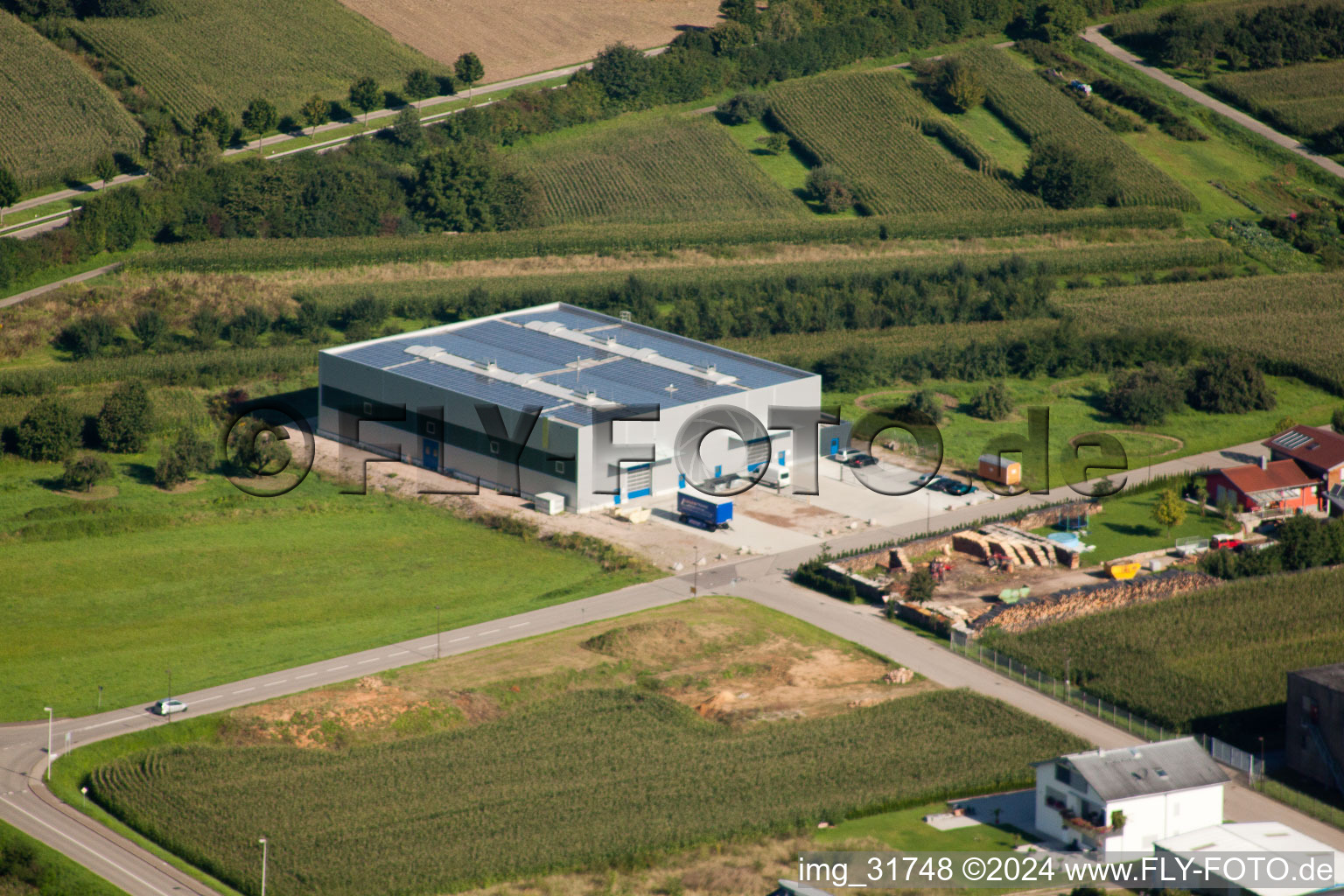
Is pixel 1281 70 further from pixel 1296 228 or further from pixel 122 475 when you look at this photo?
pixel 122 475

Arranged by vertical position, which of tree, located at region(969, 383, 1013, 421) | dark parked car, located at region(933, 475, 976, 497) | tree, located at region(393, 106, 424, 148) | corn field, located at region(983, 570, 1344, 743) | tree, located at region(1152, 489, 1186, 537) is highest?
tree, located at region(393, 106, 424, 148)

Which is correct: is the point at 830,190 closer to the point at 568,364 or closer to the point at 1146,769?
the point at 568,364

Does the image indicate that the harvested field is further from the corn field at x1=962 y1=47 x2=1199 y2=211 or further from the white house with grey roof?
the white house with grey roof

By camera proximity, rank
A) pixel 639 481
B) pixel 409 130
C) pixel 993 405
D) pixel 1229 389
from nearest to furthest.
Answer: pixel 639 481
pixel 993 405
pixel 1229 389
pixel 409 130

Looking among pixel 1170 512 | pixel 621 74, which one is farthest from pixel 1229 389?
pixel 621 74

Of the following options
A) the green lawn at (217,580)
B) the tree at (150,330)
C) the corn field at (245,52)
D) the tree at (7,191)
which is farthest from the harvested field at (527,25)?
the green lawn at (217,580)

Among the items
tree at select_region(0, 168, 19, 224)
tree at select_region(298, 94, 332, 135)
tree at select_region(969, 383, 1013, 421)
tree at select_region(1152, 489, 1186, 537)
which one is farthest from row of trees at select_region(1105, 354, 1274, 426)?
tree at select_region(0, 168, 19, 224)

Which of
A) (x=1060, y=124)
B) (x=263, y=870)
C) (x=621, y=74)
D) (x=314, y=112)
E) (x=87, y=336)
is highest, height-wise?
(x=621, y=74)

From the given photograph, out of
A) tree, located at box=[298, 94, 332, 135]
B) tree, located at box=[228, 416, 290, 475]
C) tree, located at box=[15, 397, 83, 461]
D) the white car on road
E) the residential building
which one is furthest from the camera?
tree, located at box=[298, 94, 332, 135]
